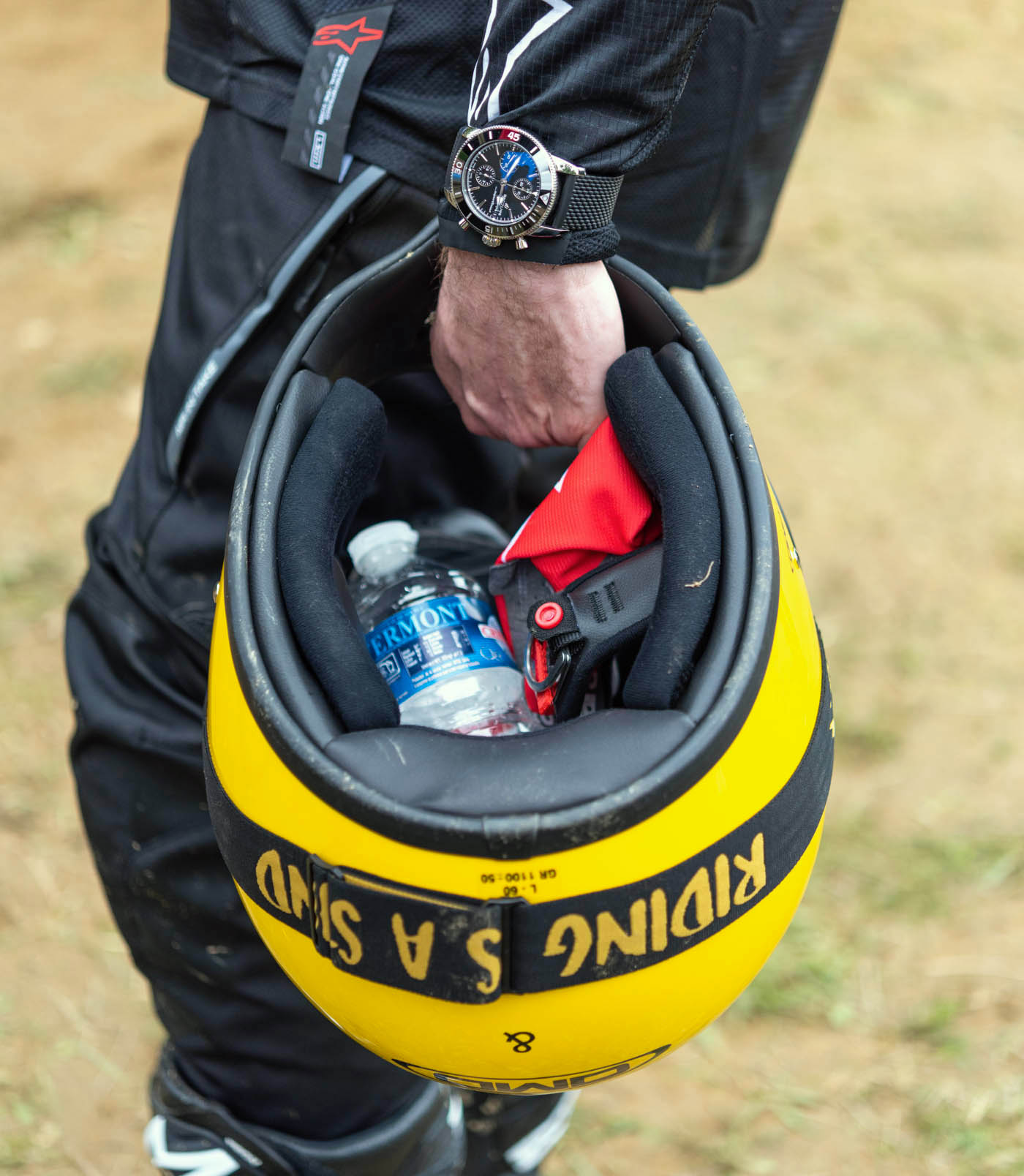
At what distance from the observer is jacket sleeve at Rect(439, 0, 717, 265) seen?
831 mm

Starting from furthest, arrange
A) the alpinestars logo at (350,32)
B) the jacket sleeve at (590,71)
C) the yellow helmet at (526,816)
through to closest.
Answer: the alpinestars logo at (350,32)
the jacket sleeve at (590,71)
the yellow helmet at (526,816)

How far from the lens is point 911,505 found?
2.64 metres

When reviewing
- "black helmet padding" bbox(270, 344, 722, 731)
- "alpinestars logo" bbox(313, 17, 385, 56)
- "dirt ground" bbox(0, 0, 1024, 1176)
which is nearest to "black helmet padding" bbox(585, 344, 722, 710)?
"black helmet padding" bbox(270, 344, 722, 731)

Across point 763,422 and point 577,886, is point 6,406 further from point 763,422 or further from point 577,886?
point 577,886

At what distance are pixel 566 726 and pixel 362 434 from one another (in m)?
0.29

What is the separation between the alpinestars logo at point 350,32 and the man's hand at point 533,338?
211mm

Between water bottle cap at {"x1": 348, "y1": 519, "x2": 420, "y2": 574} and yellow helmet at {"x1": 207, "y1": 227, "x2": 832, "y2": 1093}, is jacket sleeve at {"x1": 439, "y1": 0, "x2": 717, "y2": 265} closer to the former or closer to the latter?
yellow helmet at {"x1": 207, "y1": 227, "x2": 832, "y2": 1093}

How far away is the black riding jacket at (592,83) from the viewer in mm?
840

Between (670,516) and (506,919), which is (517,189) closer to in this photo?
(670,516)

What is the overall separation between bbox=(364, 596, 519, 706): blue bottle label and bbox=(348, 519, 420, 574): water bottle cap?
0.12 metres

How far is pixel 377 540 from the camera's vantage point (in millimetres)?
1041

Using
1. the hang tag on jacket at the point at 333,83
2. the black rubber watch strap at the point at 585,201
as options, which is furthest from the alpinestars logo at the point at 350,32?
the black rubber watch strap at the point at 585,201

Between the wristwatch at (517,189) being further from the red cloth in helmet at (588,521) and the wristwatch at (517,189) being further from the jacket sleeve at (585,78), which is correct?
the red cloth in helmet at (588,521)

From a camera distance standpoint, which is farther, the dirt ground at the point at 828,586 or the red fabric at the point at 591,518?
the dirt ground at the point at 828,586
